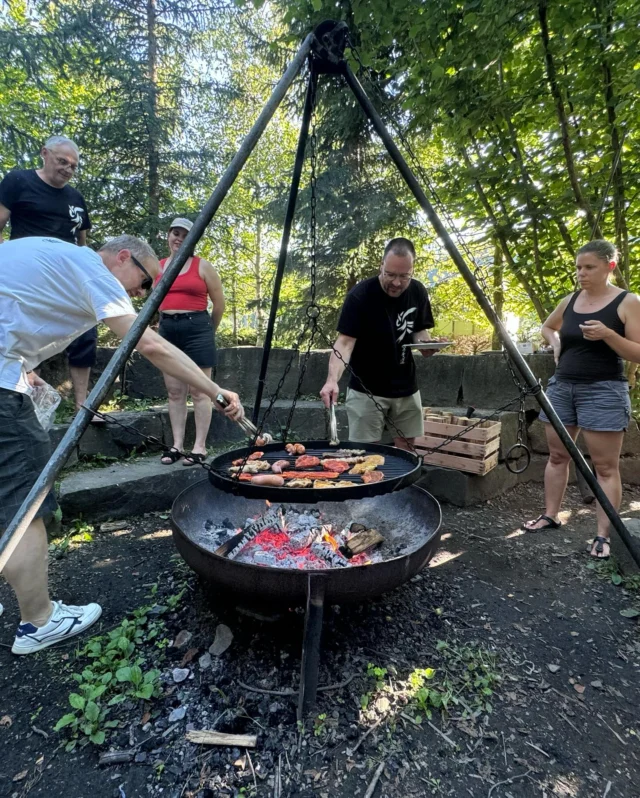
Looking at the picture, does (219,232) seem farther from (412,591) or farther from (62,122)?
(412,591)

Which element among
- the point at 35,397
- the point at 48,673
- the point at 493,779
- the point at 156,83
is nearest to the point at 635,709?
the point at 493,779

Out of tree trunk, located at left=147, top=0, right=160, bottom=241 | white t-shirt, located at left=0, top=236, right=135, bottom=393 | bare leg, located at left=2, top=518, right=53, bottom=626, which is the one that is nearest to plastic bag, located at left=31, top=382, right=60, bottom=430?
white t-shirt, located at left=0, top=236, right=135, bottom=393

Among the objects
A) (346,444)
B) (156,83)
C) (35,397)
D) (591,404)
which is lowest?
(346,444)

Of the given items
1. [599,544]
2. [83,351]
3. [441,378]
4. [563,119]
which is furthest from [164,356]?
[563,119]

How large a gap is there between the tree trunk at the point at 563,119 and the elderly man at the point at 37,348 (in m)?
3.66

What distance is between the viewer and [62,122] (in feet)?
21.6

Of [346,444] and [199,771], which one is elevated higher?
[346,444]

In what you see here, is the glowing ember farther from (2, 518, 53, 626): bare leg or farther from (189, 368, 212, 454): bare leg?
(189, 368, 212, 454): bare leg

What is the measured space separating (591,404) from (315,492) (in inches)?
94.3

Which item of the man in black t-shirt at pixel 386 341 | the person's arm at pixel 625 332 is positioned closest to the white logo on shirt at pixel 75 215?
the man in black t-shirt at pixel 386 341

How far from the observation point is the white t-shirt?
1.85 m

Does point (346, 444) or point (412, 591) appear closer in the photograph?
point (412, 591)

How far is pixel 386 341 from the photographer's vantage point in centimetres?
326

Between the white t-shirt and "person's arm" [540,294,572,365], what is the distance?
3.17 m
